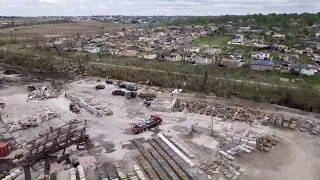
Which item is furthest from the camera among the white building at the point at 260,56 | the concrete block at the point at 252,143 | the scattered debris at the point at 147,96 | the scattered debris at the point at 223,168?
the white building at the point at 260,56

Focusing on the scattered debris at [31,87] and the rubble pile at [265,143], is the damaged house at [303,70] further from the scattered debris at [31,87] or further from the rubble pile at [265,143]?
the scattered debris at [31,87]

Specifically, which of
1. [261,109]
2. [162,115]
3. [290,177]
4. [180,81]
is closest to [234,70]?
[180,81]

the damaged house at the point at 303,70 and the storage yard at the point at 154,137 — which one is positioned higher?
the damaged house at the point at 303,70

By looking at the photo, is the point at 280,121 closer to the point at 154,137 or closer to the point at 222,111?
the point at 222,111

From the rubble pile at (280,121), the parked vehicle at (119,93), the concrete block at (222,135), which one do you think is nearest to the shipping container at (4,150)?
the parked vehicle at (119,93)

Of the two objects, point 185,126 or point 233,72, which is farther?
point 233,72

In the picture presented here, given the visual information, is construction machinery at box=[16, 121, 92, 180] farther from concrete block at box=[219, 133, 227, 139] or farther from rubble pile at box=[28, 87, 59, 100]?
rubble pile at box=[28, 87, 59, 100]

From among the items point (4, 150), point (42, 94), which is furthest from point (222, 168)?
point (42, 94)
